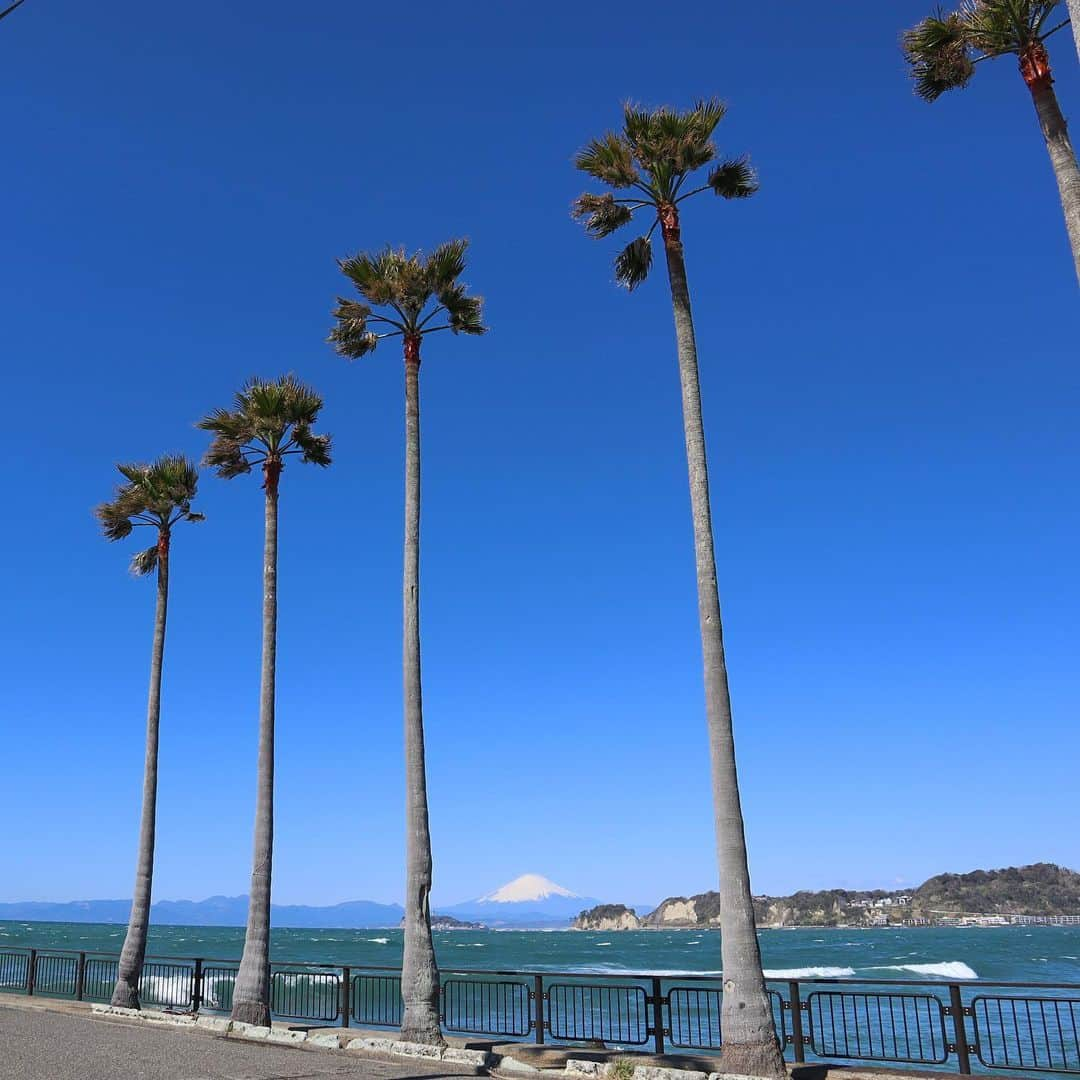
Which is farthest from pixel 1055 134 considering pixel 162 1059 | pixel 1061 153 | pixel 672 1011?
pixel 672 1011

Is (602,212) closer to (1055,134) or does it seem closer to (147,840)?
(1055,134)

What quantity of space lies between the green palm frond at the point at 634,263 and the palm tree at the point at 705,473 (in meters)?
0.02

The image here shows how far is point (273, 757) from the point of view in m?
19.9

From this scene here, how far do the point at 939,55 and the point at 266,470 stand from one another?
15.0 m

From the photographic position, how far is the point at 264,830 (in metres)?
19.4

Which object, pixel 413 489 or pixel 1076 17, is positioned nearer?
pixel 1076 17

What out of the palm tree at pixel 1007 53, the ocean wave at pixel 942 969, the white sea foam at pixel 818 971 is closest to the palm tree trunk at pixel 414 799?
the palm tree at pixel 1007 53

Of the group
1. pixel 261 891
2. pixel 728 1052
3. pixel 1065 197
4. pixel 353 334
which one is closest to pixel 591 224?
pixel 353 334

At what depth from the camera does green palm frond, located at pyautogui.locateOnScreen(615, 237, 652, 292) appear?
635 inches

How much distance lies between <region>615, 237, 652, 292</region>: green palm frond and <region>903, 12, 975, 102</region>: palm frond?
4778 millimetres

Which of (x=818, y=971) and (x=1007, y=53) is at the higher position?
(x=1007, y=53)

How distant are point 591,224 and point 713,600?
6.41 meters

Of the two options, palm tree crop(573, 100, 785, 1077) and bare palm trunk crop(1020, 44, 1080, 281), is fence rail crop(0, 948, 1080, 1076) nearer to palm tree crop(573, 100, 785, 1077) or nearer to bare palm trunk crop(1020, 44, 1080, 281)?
palm tree crop(573, 100, 785, 1077)

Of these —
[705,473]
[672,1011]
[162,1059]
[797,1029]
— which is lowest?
[672,1011]
